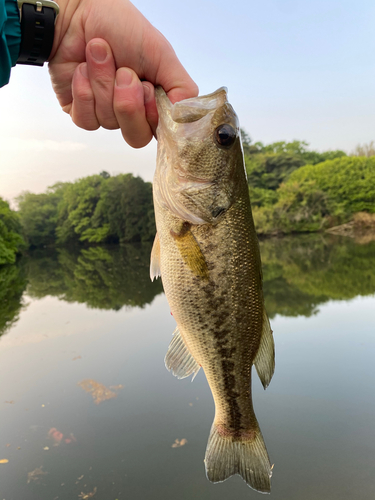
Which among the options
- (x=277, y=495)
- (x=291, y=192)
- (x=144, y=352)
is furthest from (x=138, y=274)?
(x=291, y=192)

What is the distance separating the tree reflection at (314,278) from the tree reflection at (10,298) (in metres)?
13.3

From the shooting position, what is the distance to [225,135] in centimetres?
191

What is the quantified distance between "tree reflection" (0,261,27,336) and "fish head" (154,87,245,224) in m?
16.3

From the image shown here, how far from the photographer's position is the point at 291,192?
4888 cm

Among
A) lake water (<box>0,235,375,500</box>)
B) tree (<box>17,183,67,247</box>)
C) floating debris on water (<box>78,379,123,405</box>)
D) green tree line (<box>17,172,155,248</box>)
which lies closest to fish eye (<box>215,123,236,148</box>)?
lake water (<box>0,235,375,500</box>)

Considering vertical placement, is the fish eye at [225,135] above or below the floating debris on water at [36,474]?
above

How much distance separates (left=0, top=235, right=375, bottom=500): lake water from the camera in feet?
21.0

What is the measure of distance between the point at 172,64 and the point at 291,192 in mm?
50010

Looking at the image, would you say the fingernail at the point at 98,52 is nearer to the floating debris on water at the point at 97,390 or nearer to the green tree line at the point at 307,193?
the floating debris on water at the point at 97,390

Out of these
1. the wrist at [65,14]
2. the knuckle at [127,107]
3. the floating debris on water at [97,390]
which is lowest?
the floating debris on water at [97,390]

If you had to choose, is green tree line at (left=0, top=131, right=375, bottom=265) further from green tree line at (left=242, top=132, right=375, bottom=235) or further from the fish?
the fish

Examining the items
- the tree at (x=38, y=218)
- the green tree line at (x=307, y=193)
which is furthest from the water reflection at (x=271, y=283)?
the tree at (x=38, y=218)

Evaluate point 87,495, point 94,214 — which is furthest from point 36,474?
point 94,214

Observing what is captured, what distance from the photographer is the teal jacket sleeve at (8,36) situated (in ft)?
6.06
